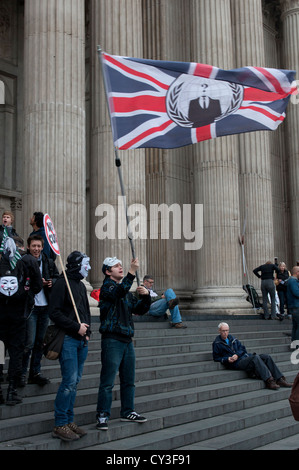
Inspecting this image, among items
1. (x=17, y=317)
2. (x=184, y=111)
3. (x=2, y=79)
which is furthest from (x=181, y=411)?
(x=2, y=79)

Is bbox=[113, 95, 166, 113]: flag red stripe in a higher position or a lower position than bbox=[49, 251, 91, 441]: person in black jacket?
higher

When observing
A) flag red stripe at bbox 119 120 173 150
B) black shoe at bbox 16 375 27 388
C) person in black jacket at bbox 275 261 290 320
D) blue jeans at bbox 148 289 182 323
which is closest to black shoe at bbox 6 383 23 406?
black shoe at bbox 16 375 27 388

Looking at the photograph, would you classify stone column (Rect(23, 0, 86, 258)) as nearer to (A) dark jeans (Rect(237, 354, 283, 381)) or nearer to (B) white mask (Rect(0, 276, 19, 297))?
(A) dark jeans (Rect(237, 354, 283, 381))

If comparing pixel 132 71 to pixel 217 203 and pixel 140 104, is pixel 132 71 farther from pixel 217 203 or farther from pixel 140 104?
pixel 217 203

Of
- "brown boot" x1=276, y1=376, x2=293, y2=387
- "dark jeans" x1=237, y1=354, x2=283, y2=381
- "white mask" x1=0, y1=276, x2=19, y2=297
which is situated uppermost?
"white mask" x1=0, y1=276, x2=19, y2=297

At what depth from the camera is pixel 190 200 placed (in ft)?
61.9

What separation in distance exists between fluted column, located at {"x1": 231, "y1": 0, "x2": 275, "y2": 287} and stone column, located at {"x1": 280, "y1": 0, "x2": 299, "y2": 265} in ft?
13.2

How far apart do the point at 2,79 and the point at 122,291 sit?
612 inches

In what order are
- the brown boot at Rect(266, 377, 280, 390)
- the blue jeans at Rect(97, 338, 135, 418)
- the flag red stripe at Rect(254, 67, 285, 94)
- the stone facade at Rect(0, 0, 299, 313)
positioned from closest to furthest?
the blue jeans at Rect(97, 338, 135, 418) < the flag red stripe at Rect(254, 67, 285, 94) < the brown boot at Rect(266, 377, 280, 390) < the stone facade at Rect(0, 0, 299, 313)

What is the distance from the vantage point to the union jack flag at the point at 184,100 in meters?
7.45

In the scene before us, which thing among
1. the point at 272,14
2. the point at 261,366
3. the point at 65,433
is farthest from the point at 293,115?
the point at 65,433

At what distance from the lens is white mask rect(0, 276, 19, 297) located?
612cm

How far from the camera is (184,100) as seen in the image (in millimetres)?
7969

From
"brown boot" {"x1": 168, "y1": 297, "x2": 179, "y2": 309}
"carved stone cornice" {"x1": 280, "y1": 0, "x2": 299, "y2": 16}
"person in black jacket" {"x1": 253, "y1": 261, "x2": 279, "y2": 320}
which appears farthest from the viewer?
"carved stone cornice" {"x1": 280, "y1": 0, "x2": 299, "y2": 16}
